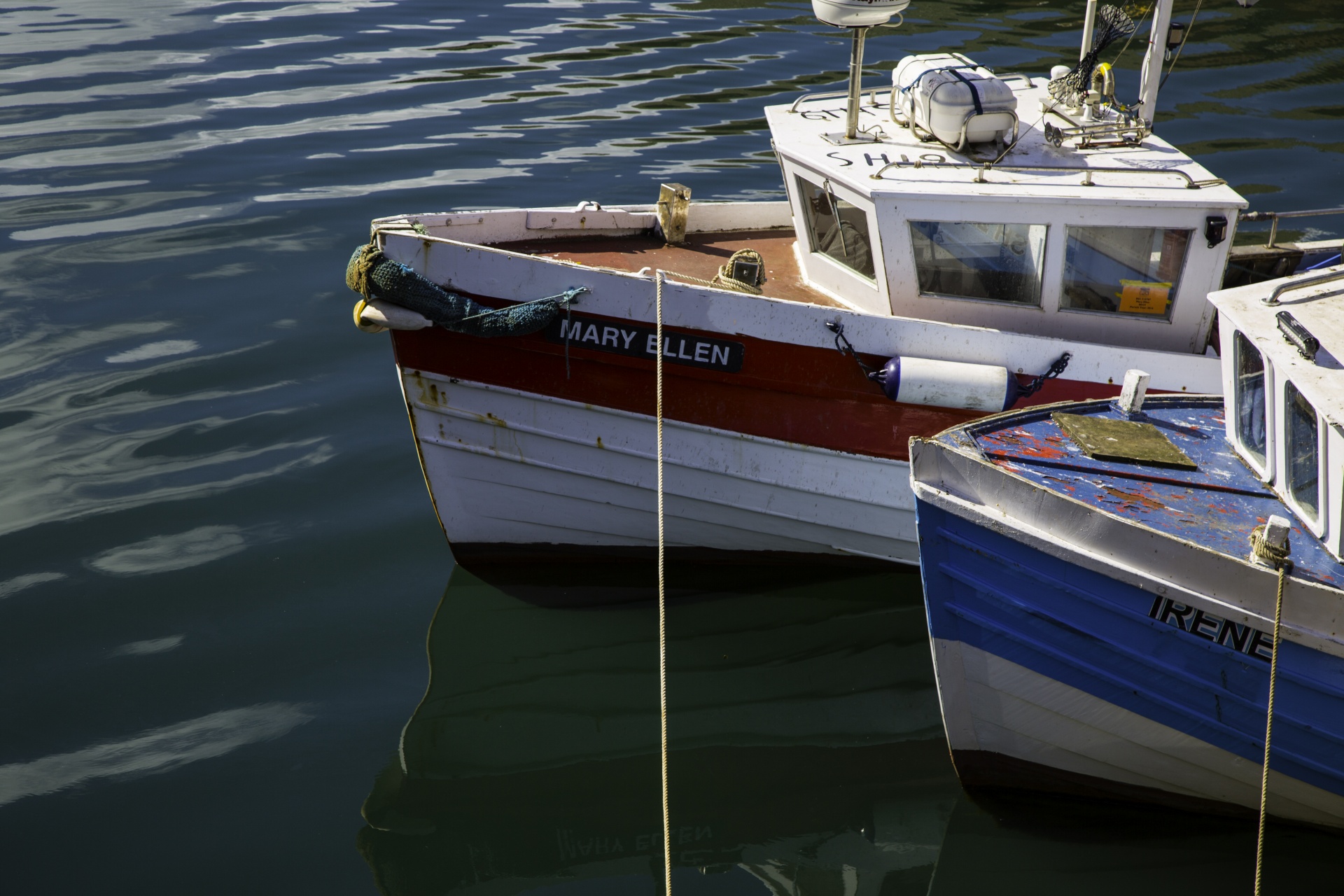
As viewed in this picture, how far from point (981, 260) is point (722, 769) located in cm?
315

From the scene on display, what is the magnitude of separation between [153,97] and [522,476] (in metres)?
10.3

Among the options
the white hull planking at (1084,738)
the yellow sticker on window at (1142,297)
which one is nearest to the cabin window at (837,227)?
the yellow sticker on window at (1142,297)

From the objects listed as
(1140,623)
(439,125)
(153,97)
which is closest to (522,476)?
(1140,623)

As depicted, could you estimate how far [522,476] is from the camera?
6.41 m

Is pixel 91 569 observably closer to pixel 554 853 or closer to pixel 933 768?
pixel 554 853

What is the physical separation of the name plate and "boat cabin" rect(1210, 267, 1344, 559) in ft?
8.02

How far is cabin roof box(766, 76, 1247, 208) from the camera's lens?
5.80 meters

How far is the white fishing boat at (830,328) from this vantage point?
582 cm

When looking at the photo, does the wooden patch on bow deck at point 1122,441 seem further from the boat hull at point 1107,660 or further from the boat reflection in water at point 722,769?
the boat reflection in water at point 722,769

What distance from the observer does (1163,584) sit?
14.3 ft

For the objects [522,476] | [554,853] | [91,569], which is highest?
[522,476]

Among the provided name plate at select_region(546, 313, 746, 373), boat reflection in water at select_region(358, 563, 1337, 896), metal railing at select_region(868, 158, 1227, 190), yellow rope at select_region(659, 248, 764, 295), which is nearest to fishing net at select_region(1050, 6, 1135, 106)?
metal railing at select_region(868, 158, 1227, 190)

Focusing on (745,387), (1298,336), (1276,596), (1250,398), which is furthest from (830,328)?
(1276,596)

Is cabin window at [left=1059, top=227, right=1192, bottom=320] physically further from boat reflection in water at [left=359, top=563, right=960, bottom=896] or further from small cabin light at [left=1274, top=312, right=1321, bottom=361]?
boat reflection in water at [left=359, top=563, right=960, bottom=896]
